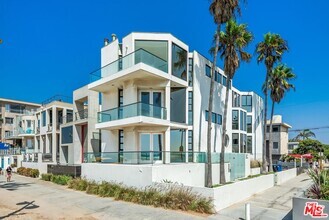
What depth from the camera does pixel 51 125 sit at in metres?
37.8

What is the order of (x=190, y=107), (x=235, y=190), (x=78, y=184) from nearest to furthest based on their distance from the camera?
(x=235, y=190) → (x=78, y=184) → (x=190, y=107)

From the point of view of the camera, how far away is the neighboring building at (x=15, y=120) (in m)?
48.1

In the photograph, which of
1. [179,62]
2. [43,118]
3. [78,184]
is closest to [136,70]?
[179,62]

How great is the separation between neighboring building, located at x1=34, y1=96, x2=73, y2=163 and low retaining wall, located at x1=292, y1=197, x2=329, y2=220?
2779 cm

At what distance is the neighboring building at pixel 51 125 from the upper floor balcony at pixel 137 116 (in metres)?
14.0

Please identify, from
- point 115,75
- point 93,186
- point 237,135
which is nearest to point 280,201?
point 93,186

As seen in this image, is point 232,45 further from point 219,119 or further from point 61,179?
point 61,179

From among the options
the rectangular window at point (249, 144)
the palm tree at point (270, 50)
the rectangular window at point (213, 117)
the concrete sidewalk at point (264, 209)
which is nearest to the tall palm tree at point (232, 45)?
the rectangular window at point (213, 117)

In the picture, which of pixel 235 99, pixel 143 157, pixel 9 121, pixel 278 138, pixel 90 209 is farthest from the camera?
pixel 9 121

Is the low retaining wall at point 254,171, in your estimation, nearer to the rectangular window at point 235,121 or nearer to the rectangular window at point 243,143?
the rectangular window at point 243,143

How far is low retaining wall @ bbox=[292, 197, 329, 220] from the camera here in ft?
32.7

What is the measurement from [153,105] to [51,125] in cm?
2315

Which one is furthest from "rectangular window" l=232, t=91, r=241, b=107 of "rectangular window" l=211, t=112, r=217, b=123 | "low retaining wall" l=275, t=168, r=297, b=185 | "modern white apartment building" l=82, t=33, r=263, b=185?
"modern white apartment building" l=82, t=33, r=263, b=185

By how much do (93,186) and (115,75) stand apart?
26.3 feet
